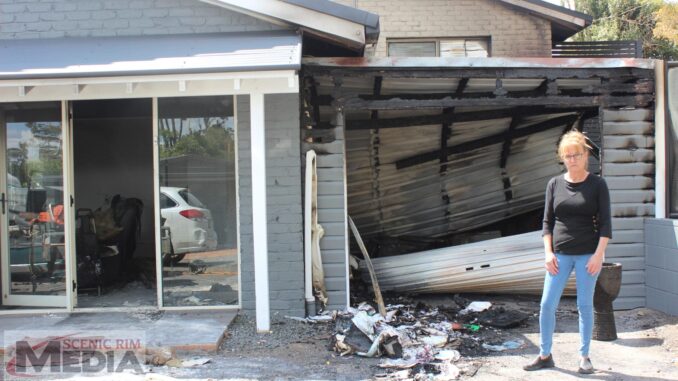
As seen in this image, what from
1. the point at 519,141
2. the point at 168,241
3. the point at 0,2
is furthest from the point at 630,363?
the point at 0,2

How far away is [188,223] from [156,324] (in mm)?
1111

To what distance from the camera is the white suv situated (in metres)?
6.03

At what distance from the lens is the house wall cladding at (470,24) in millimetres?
10320

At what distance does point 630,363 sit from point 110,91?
5411 mm

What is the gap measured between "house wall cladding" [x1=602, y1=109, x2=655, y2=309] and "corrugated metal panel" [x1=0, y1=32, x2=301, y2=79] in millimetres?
3771

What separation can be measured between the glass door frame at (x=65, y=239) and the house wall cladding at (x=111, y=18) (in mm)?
837

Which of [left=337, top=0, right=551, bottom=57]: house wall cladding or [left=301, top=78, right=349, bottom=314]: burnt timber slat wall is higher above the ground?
[left=337, top=0, right=551, bottom=57]: house wall cladding

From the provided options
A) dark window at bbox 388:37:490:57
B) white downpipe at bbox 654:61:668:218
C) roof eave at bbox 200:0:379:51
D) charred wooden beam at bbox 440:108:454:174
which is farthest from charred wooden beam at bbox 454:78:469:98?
dark window at bbox 388:37:490:57

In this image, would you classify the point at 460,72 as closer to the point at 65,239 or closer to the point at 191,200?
the point at 191,200

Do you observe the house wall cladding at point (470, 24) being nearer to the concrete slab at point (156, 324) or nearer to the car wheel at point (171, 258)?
the car wheel at point (171, 258)

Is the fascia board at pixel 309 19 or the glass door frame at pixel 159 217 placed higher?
the fascia board at pixel 309 19

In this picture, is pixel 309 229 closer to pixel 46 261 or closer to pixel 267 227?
pixel 267 227

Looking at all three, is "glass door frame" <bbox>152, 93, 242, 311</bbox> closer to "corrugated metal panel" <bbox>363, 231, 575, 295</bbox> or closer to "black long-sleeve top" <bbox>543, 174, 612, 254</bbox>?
"corrugated metal panel" <bbox>363, 231, 575, 295</bbox>

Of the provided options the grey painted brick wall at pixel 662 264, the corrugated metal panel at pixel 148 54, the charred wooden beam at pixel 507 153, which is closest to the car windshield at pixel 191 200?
the corrugated metal panel at pixel 148 54
